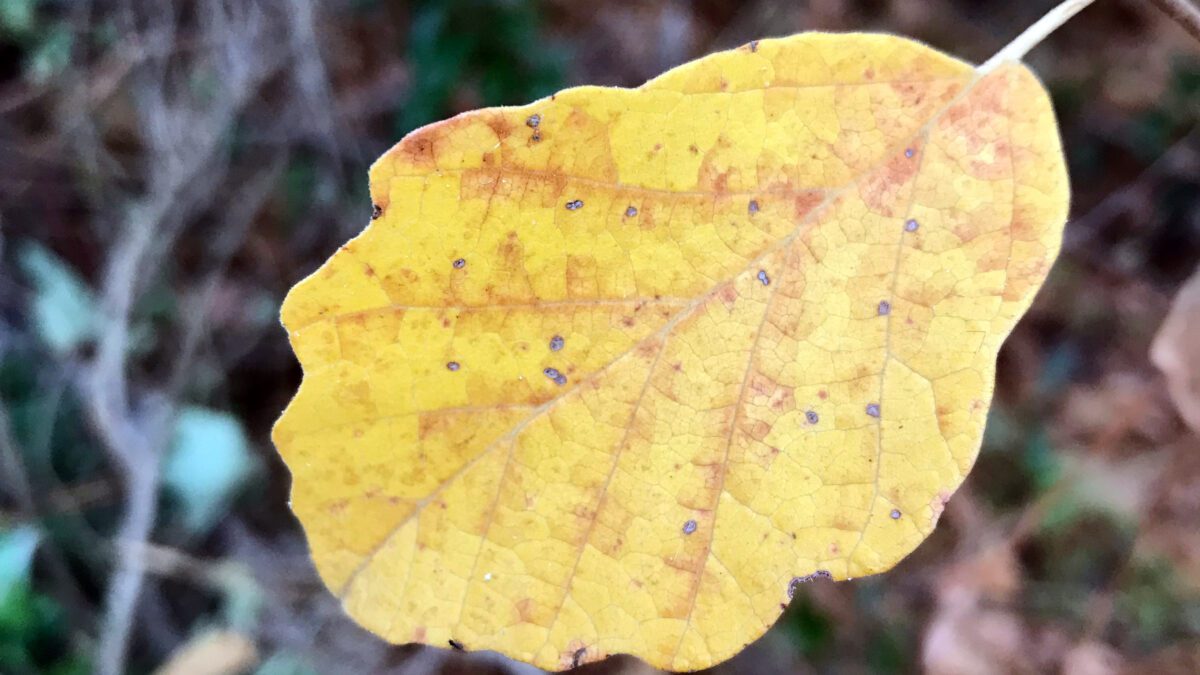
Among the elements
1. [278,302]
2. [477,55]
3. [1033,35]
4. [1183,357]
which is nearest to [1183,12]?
[1033,35]

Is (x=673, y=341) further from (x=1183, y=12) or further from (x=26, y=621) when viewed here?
(x=26, y=621)

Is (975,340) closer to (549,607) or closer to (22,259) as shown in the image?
(549,607)

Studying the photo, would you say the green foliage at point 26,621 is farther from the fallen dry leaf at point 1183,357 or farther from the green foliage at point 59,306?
the fallen dry leaf at point 1183,357

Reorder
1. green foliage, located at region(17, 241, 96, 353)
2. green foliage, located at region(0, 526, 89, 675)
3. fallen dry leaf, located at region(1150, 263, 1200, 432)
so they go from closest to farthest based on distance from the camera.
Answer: fallen dry leaf, located at region(1150, 263, 1200, 432) → green foliage, located at region(0, 526, 89, 675) → green foliage, located at region(17, 241, 96, 353)

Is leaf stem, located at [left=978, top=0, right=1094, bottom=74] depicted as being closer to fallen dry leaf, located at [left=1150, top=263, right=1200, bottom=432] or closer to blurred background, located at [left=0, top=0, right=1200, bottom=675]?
fallen dry leaf, located at [left=1150, top=263, right=1200, bottom=432]

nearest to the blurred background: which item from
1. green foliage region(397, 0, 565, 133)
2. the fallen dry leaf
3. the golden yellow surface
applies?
green foliage region(397, 0, 565, 133)

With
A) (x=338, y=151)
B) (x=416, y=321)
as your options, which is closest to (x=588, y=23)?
(x=338, y=151)
